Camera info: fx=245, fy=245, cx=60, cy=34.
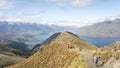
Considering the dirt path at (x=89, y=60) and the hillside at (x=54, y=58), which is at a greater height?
the dirt path at (x=89, y=60)

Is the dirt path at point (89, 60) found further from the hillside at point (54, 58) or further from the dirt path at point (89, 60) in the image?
the hillside at point (54, 58)

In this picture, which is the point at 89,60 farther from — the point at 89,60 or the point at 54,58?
the point at 54,58

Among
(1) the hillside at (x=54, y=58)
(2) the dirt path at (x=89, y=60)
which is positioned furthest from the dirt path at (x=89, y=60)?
(1) the hillside at (x=54, y=58)

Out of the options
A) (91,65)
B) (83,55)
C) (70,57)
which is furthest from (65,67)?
(91,65)

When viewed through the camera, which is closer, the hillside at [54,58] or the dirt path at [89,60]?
the dirt path at [89,60]

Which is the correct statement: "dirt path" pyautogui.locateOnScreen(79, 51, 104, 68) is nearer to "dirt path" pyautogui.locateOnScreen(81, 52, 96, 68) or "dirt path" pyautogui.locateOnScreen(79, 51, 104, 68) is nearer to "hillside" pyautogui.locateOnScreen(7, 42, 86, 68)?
"dirt path" pyautogui.locateOnScreen(81, 52, 96, 68)

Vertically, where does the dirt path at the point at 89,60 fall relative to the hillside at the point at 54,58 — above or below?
above

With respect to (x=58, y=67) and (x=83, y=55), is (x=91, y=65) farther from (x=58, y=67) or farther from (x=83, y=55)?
(x=58, y=67)

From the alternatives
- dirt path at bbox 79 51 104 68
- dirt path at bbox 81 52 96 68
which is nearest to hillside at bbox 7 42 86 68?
dirt path at bbox 81 52 96 68

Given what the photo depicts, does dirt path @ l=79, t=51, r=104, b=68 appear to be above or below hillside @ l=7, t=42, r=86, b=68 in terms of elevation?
above

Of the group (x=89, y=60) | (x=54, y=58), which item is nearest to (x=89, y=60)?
(x=89, y=60)

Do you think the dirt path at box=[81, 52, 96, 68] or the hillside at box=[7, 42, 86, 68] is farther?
the hillside at box=[7, 42, 86, 68]
